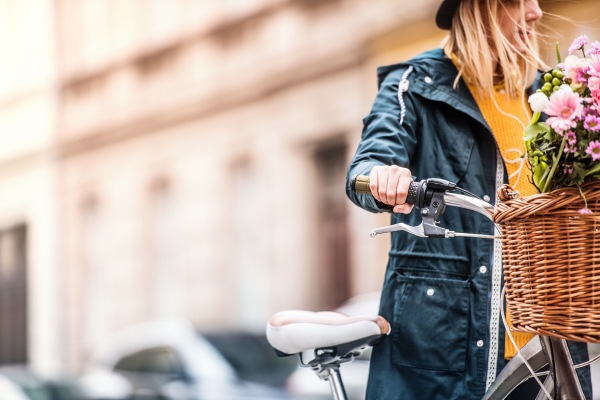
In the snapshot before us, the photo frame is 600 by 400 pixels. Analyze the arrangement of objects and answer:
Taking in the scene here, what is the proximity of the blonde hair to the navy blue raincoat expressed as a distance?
91 millimetres

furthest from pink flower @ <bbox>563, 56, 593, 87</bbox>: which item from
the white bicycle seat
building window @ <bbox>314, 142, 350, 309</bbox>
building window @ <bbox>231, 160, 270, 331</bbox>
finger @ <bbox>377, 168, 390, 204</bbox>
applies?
building window @ <bbox>231, 160, 270, 331</bbox>

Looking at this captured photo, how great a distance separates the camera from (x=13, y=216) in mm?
18703

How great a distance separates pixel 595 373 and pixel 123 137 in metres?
12.3

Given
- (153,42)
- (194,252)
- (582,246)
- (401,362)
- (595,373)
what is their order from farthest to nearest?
(153,42), (194,252), (595,373), (401,362), (582,246)

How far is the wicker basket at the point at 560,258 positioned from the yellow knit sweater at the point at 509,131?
518mm

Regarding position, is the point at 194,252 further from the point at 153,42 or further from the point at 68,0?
the point at 68,0

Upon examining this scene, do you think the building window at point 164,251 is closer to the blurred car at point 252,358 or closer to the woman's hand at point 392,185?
the blurred car at point 252,358

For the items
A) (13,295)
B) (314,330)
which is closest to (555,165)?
(314,330)

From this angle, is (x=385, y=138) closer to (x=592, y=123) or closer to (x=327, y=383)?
(x=592, y=123)

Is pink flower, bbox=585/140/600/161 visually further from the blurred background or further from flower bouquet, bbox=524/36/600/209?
the blurred background

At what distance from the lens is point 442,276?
7.03 feet

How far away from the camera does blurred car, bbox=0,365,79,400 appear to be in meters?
5.88

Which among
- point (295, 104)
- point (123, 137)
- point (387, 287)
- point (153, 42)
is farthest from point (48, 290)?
point (387, 287)

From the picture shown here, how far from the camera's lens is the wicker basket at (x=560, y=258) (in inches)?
61.8
